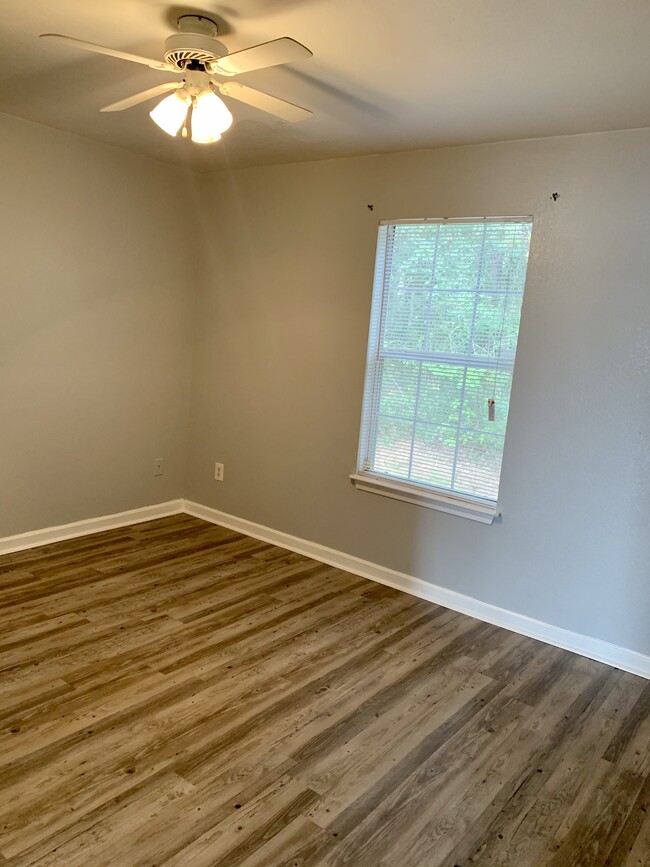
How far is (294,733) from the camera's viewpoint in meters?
2.26

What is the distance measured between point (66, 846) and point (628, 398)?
2.66 m

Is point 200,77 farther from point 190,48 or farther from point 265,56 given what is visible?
point 265,56

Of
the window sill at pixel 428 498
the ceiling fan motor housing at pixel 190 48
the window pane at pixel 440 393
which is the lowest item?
the window sill at pixel 428 498

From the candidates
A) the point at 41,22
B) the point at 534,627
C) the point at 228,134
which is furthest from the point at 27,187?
the point at 534,627

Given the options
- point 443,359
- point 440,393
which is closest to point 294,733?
point 440,393

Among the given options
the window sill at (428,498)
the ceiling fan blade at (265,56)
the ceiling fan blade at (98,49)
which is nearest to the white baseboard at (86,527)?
the window sill at (428,498)

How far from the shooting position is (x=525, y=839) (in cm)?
187

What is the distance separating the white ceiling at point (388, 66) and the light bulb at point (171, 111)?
23 cm

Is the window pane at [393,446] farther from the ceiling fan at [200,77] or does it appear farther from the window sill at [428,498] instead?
the ceiling fan at [200,77]

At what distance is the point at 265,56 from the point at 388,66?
0.63m

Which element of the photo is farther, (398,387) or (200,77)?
(398,387)

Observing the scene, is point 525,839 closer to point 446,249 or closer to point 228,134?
point 446,249

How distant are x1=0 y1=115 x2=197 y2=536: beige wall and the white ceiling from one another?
490 mm

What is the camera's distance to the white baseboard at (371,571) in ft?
9.70
